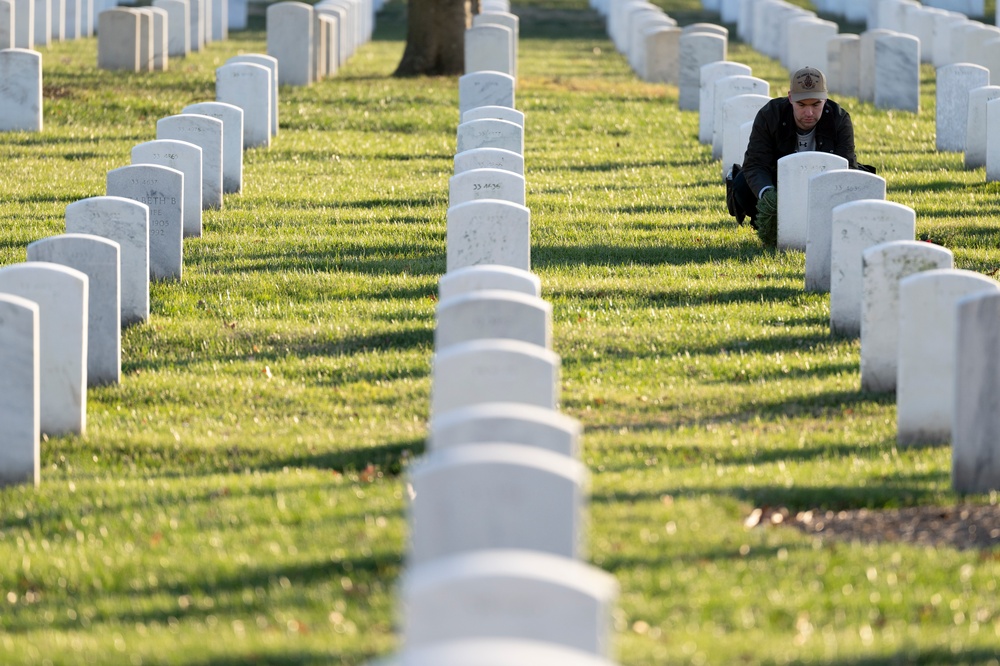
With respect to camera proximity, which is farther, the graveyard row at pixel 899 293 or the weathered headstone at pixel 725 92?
the weathered headstone at pixel 725 92

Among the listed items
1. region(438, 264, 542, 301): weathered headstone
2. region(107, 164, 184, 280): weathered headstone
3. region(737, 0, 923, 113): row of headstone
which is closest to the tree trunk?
region(737, 0, 923, 113): row of headstone

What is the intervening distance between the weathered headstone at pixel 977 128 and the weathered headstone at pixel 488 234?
8.12m

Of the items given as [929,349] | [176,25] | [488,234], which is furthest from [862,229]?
[176,25]

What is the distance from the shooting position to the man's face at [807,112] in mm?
11664

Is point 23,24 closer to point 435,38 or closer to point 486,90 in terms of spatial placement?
point 435,38

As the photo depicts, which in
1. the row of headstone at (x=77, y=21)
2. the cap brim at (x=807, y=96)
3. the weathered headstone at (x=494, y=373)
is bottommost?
the weathered headstone at (x=494, y=373)

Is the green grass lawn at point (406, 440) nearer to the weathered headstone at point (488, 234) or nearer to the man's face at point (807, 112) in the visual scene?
the weathered headstone at point (488, 234)

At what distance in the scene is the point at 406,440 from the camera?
741 cm

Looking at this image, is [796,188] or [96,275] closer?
[96,275]

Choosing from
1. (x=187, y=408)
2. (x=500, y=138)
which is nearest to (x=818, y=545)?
(x=187, y=408)

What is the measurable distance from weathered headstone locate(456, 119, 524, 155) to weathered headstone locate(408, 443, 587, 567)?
965 cm

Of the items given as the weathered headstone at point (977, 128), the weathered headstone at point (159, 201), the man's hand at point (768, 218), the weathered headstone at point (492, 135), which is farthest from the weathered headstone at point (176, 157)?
the weathered headstone at point (977, 128)

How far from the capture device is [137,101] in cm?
2027

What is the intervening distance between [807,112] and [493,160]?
2.40 meters
